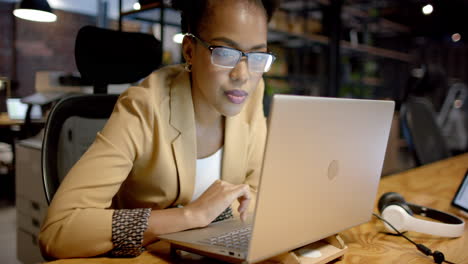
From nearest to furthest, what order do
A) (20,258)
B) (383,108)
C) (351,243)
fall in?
1. (383,108)
2. (351,243)
3. (20,258)

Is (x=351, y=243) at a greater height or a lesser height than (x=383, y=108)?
lesser

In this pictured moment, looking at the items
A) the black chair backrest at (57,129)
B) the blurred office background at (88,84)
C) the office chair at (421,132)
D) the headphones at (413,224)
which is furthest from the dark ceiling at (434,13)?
the black chair backrest at (57,129)

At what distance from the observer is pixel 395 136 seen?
4.68 m

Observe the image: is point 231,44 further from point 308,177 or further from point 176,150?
point 308,177

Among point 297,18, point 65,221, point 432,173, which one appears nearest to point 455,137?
point 297,18

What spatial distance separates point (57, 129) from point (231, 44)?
1.80 ft

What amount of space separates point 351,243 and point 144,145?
536mm

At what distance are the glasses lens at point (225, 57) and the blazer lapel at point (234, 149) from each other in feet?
0.82

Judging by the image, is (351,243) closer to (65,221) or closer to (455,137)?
(65,221)

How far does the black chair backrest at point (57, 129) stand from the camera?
3.41 ft

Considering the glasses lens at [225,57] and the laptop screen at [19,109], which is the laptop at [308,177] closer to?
the glasses lens at [225,57]

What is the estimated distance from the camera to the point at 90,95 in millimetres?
1183

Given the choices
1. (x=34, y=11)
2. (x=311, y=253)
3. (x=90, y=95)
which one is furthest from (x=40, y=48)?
(x=311, y=253)

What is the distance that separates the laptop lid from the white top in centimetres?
43
